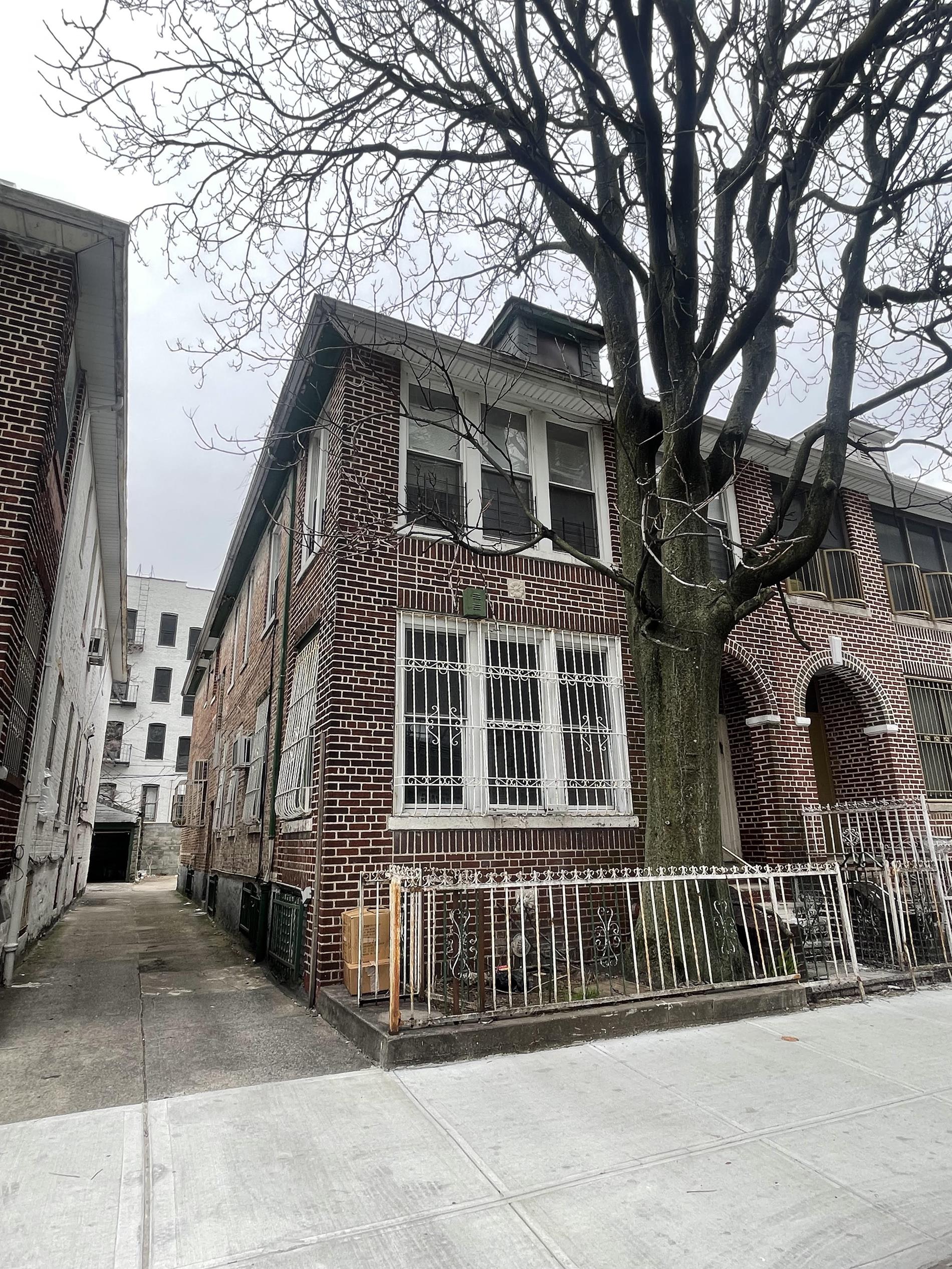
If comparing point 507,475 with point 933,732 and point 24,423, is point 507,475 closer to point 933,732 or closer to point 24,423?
point 24,423

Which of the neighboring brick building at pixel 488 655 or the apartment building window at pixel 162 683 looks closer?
the neighboring brick building at pixel 488 655

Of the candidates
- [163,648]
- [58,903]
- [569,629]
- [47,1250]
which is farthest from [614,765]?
[163,648]

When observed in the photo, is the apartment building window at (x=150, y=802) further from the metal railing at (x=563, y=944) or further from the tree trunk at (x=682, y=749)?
the tree trunk at (x=682, y=749)

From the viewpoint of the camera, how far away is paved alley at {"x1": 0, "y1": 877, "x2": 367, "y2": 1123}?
4555 mm

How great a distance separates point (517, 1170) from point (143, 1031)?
380 centimetres

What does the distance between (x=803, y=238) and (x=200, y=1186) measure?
9166 mm

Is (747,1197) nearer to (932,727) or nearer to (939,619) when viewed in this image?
(932,727)

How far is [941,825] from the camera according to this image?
1116 centimetres

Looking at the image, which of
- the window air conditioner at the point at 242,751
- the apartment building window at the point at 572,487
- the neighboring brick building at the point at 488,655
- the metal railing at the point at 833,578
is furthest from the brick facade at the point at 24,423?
the metal railing at the point at 833,578

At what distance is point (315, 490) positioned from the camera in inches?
380

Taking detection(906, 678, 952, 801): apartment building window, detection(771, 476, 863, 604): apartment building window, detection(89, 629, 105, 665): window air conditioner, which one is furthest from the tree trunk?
detection(89, 629, 105, 665): window air conditioner

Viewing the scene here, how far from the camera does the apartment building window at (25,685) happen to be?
6.98 m

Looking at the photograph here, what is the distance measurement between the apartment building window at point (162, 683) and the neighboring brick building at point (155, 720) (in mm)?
34

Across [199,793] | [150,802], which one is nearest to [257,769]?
[199,793]
